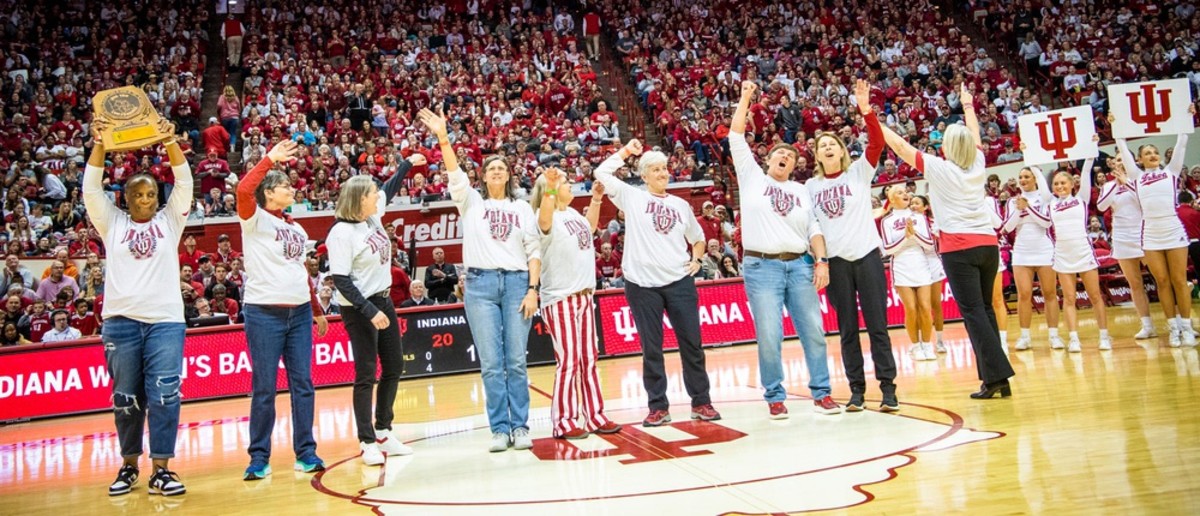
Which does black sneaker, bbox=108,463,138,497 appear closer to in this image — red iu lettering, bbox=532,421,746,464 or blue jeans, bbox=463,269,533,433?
blue jeans, bbox=463,269,533,433

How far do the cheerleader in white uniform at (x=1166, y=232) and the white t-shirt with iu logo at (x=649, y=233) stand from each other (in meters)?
5.21

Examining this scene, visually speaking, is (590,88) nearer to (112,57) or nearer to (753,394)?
(112,57)

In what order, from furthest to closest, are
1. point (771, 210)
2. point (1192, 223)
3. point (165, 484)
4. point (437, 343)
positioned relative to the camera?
point (437, 343), point (1192, 223), point (771, 210), point (165, 484)

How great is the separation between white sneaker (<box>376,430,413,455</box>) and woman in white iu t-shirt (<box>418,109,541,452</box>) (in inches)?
25.4

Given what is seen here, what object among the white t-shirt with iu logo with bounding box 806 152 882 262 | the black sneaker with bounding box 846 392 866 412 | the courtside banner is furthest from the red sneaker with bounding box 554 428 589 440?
the courtside banner

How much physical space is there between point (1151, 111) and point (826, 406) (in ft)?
19.7

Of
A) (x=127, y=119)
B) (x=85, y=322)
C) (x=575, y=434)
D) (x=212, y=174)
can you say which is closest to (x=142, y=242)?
(x=127, y=119)

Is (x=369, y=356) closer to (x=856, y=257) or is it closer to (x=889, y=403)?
(x=856, y=257)

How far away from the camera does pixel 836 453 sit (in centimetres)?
512

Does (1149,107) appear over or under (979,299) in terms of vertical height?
over

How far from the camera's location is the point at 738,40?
80.0ft

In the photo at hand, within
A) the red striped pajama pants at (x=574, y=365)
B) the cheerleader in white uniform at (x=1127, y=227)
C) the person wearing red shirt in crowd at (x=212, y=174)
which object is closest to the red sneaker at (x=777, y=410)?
the red striped pajama pants at (x=574, y=365)

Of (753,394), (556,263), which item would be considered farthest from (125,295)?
(753,394)

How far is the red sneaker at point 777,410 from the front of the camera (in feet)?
21.2
